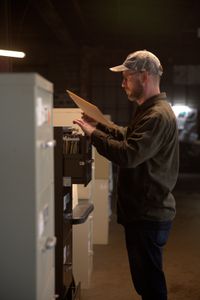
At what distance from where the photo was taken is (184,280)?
3723 mm

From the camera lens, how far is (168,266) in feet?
13.4

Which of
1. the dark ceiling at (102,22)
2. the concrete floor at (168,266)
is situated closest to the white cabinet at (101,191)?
the concrete floor at (168,266)

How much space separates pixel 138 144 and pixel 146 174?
0.63ft

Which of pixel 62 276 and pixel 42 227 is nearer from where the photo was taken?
pixel 42 227

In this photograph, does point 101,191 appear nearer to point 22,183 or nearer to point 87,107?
point 87,107

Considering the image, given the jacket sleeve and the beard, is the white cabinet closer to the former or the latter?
the beard

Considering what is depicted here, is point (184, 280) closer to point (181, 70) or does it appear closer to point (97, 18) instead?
point (97, 18)

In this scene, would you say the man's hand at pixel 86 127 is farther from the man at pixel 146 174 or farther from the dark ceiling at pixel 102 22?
the dark ceiling at pixel 102 22

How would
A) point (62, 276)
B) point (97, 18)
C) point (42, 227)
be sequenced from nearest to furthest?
point (42, 227), point (62, 276), point (97, 18)

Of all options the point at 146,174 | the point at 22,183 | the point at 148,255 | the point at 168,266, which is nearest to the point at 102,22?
the point at 168,266

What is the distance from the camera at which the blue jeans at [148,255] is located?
2.21 meters

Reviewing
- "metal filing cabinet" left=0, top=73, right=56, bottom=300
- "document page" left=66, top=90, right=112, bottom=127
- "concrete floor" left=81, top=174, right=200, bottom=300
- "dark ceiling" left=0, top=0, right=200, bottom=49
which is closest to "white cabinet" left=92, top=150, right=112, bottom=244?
"concrete floor" left=81, top=174, right=200, bottom=300

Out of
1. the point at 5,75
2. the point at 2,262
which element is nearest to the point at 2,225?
the point at 2,262

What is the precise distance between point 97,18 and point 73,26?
0.56 m
